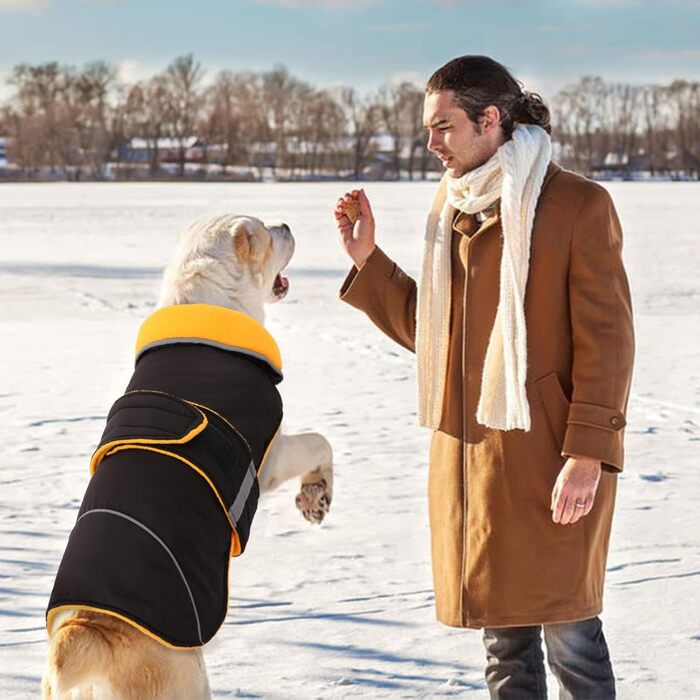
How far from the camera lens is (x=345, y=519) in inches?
202

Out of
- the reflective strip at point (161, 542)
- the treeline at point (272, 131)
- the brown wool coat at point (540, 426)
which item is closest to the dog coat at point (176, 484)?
the reflective strip at point (161, 542)

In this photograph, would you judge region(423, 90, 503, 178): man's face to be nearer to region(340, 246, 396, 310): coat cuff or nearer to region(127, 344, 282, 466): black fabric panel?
region(340, 246, 396, 310): coat cuff

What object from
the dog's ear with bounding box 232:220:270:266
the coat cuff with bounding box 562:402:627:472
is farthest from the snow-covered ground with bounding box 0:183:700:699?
the dog's ear with bounding box 232:220:270:266

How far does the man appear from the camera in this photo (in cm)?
267

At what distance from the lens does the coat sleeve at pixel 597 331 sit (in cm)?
265

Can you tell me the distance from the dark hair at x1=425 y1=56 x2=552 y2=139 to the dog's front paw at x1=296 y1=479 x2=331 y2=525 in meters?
1.29

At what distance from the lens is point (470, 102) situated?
107 inches

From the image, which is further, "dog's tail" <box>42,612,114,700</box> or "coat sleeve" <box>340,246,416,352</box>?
"coat sleeve" <box>340,246,416,352</box>

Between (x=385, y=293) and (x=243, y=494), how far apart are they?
707 mm

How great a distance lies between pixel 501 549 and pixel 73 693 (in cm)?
104

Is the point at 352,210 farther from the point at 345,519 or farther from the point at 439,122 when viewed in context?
the point at 345,519

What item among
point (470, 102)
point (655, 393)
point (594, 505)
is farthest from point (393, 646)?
point (655, 393)

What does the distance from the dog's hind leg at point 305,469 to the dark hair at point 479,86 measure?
111 centimetres

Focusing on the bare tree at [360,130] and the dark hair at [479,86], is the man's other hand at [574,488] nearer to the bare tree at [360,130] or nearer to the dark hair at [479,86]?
the dark hair at [479,86]
